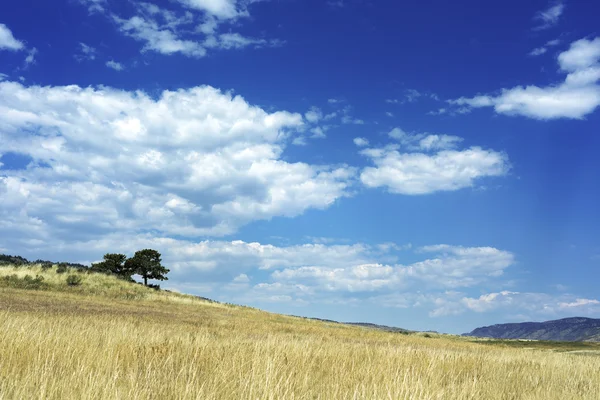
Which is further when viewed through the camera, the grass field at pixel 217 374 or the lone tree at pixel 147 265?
the lone tree at pixel 147 265

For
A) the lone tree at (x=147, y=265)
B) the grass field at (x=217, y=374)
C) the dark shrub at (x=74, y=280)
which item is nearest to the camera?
the grass field at (x=217, y=374)

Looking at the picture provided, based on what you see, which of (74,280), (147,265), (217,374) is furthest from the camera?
(147,265)

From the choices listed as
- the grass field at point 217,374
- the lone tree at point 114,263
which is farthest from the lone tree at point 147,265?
the grass field at point 217,374

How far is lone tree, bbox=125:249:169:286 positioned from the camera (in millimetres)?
68750

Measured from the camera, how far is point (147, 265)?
68.4 meters

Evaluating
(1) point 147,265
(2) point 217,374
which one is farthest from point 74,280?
(2) point 217,374

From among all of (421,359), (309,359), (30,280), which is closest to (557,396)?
(421,359)

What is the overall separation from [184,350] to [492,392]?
18.0 ft

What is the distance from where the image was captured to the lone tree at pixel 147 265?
226ft

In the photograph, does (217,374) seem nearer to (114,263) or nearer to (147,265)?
(147,265)

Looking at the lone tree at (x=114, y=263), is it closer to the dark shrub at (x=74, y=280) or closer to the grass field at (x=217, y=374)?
the dark shrub at (x=74, y=280)

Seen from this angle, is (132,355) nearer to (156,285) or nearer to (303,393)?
(303,393)

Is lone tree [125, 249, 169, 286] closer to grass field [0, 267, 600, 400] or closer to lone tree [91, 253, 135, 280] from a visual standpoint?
lone tree [91, 253, 135, 280]

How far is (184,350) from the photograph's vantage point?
8.68 metres
